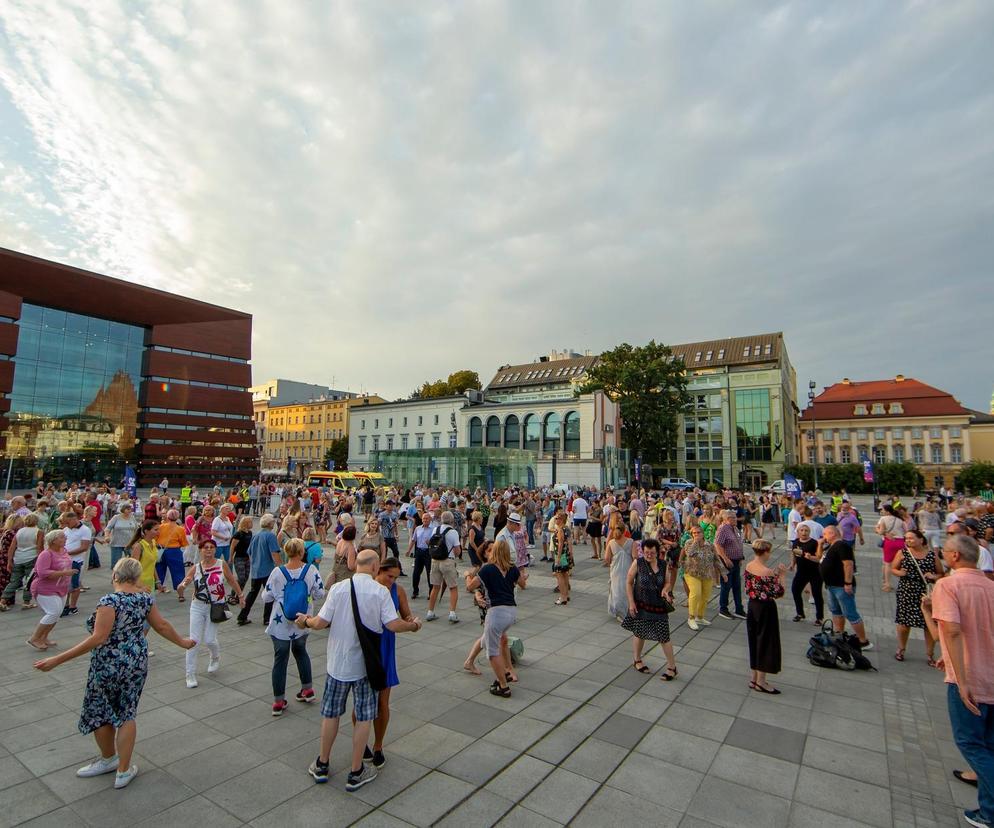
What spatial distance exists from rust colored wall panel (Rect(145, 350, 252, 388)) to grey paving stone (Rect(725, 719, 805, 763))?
67.7m

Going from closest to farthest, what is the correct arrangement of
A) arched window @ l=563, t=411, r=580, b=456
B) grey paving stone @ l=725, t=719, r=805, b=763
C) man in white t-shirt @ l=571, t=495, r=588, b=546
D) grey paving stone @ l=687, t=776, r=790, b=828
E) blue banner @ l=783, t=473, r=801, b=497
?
grey paving stone @ l=687, t=776, r=790, b=828 < grey paving stone @ l=725, t=719, r=805, b=763 < man in white t-shirt @ l=571, t=495, r=588, b=546 < blue banner @ l=783, t=473, r=801, b=497 < arched window @ l=563, t=411, r=580, b=456

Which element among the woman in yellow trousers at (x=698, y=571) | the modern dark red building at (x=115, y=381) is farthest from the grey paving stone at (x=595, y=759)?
the modern dark red building at (x=115, y=381)

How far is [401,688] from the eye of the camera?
6301 mm

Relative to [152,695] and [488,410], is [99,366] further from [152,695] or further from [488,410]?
[152,695]

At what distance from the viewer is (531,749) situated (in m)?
4.87

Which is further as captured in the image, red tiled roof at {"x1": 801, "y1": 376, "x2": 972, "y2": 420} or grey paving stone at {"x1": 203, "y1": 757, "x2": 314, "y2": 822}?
red tiled roof at {"x1": 801, "y1": 376, "x2": 972, "y2": 420}

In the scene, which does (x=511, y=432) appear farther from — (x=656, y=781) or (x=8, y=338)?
(x=656, y=781)

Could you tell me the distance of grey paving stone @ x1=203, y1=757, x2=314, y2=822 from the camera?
12.8ft

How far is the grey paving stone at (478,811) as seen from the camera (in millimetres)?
3785

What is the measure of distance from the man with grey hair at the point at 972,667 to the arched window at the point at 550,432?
56948 millimetres

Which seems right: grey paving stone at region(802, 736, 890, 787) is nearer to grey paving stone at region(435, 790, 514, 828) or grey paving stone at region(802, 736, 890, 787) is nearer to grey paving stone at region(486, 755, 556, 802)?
grey paving stone at region(486, 755, 556, 802)

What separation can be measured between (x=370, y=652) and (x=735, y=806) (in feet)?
10.3

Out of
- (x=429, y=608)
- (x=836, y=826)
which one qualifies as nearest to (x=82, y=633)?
(x=429, y=608)

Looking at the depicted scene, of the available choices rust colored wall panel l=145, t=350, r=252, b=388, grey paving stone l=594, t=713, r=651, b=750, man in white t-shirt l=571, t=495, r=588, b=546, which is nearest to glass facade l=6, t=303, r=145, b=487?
rust colored wall panel l=145, t=350, r=252, b=388
